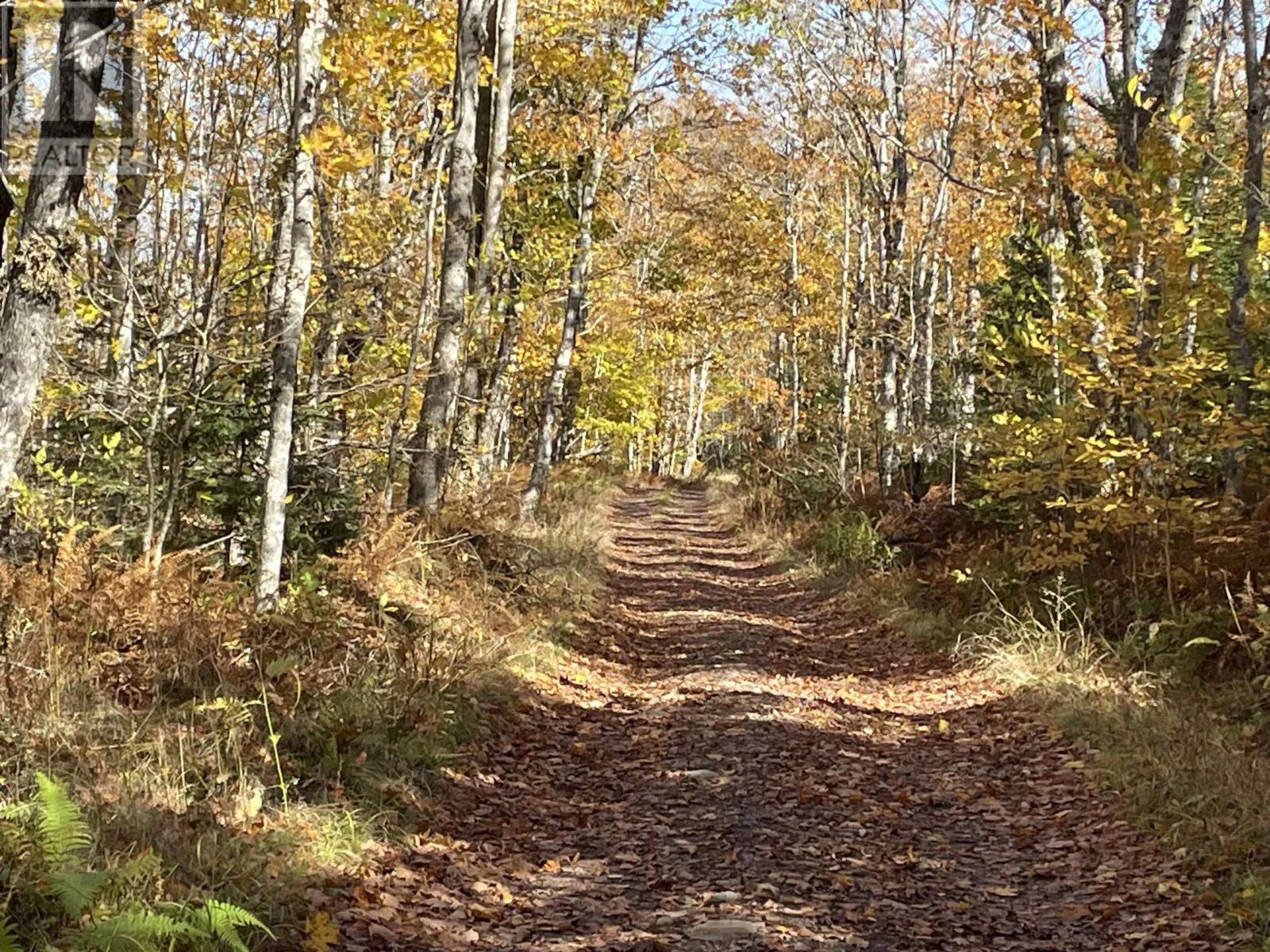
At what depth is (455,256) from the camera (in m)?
10.9

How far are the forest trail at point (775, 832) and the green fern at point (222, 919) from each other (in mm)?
749

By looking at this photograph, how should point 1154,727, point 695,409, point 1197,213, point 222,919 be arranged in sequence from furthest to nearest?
1. point 695,409
2. point 1197,213
3. point 1154,727
4. point 222,919

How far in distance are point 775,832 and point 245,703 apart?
9.75 ft

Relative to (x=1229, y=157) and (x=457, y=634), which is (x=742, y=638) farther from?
(x=1229, y=157)

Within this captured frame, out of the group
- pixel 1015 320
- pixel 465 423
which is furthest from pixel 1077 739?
pixel 465 423

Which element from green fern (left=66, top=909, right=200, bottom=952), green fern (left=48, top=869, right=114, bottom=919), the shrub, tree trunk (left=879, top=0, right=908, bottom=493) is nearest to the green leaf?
the shrub

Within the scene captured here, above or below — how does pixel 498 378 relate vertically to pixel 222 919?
above

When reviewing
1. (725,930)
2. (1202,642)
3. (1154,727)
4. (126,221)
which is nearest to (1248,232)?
(1202,642)

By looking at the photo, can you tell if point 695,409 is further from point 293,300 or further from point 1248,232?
point 293,300

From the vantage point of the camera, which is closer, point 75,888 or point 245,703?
point 75,888

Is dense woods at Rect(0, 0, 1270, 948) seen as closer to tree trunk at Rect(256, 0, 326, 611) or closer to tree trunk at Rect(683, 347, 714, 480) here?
tree trunk at Rect(256, 0, 326, 611)

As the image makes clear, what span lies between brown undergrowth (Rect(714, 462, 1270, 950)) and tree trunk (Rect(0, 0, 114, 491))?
653 centimetres

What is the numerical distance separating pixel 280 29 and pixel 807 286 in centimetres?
1533

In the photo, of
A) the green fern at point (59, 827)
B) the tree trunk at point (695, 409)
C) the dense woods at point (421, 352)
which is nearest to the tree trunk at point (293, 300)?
the dense woods at point (421, 352)
